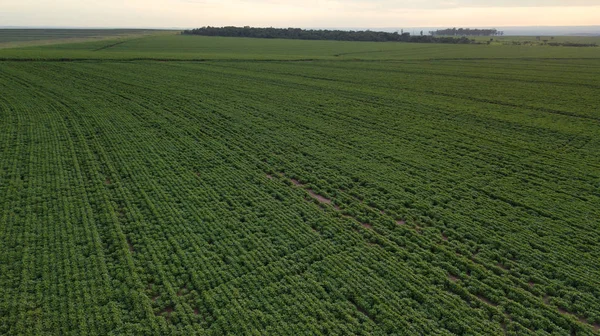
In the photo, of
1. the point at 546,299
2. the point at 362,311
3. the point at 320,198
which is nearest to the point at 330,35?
the point at 320,198

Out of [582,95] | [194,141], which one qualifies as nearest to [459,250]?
[194,141]

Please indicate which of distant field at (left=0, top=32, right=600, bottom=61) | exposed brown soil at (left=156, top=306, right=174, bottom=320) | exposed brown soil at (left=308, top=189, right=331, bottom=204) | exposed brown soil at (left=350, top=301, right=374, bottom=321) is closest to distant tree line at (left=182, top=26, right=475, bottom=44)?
distant field at (left=0, top=32, right=600, bottom=61)

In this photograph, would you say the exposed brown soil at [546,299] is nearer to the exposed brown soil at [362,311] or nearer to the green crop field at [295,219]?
the green crop field at [295,219]

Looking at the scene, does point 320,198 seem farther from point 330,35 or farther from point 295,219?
point 330,35

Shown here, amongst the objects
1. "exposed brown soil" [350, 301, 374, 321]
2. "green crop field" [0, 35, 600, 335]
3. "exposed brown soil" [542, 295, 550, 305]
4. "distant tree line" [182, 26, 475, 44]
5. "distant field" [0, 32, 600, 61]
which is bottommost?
"exposed brown soil" [350, 301, 374, 321]

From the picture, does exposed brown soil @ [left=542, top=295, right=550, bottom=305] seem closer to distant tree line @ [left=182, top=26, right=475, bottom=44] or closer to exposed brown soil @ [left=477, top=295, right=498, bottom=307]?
exposed brown soil @ [left=477, top=295, right=498, bottom=307]

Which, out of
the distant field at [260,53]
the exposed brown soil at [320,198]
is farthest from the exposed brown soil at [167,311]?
the distant field at [260,53]

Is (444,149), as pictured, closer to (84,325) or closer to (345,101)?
(345,101)
